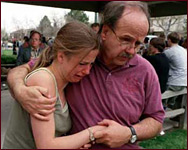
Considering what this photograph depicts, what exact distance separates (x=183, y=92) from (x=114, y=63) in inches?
148

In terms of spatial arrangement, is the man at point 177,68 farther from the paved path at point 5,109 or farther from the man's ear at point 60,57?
the man's ear at point 60,57

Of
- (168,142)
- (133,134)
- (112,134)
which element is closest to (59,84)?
(112,134)

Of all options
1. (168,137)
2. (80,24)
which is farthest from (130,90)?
(168,137)

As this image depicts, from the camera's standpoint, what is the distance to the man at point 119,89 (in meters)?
1.39

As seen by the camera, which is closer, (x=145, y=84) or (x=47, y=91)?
(x=47, y=91)

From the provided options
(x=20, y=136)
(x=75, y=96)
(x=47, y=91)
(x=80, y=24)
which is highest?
(x=80, y=24)

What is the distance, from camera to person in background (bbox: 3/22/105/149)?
125 centimetres

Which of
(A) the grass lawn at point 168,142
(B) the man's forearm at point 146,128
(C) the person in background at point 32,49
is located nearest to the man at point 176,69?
(A) the grass lawn at point 168,142

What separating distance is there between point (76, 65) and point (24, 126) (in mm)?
429

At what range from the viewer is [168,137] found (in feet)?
14.7

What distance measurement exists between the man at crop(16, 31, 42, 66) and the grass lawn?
9.43 ft

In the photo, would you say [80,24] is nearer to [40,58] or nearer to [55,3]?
[40,58]

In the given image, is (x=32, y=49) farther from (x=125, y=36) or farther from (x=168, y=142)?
(x=125, y=36)

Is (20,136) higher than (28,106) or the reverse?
the reverse
